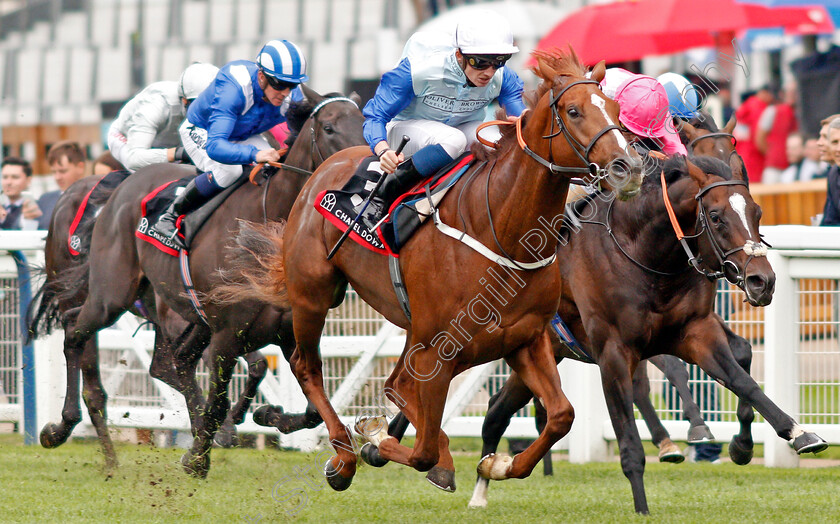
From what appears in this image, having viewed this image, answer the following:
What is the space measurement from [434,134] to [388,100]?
24 centimetres

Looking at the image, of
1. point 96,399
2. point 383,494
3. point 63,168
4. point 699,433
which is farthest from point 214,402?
point 63,168

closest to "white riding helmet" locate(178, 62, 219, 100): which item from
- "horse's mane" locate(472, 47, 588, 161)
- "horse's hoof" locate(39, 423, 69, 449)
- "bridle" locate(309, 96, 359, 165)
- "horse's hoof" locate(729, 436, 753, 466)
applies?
"bridle" locate(309, 96, 359, 165)

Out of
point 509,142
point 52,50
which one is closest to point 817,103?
point 509,142

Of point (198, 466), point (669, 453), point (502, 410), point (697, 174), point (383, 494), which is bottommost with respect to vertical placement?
point (383, 494)

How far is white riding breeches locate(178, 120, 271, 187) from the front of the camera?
6375 millimetres

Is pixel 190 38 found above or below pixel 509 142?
above

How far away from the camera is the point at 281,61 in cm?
613

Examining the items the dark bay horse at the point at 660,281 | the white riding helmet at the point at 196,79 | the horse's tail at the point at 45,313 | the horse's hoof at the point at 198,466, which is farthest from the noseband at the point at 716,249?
the horse's tail at the point at 45,313

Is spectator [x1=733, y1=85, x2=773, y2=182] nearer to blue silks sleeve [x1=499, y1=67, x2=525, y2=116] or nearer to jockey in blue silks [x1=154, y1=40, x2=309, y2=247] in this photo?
jockey in blue silks [x1=154, y1=40, x2=309, y2=247]

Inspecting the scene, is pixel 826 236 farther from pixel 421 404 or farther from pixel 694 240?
pixel 421 404

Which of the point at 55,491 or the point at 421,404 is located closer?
the point at 421,404

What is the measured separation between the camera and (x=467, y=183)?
471cm

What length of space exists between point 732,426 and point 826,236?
115cm

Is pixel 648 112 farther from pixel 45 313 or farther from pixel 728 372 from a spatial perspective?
pixel 45 313
